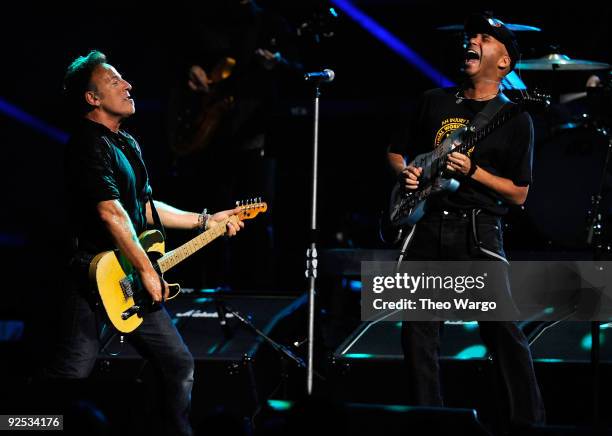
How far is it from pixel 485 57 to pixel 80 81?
219cm

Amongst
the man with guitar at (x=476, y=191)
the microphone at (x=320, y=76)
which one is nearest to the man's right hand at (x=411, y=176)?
the man with guitar at (x=476, y=191)

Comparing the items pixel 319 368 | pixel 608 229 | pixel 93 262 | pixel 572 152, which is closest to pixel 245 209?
pixel 93 262

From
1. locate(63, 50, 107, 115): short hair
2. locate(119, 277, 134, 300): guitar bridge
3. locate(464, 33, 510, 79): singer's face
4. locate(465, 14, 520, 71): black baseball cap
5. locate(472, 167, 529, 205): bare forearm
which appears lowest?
locate(119, 277, 134, 300): guitar bridge

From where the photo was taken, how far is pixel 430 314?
4.50 meters

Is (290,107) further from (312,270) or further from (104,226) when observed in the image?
(104,226)

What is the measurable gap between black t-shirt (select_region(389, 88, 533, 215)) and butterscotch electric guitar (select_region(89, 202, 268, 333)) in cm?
148

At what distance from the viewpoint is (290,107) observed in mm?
8195

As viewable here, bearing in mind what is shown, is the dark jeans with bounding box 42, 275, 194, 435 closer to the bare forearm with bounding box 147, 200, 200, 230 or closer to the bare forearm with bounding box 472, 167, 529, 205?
the bare forearm with bounding box 147, 200, 200, 230

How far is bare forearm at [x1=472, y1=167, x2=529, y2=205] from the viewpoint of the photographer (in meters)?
4.30

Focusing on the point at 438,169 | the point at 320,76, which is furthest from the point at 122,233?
the point at 438,169

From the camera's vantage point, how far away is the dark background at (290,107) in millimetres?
7832

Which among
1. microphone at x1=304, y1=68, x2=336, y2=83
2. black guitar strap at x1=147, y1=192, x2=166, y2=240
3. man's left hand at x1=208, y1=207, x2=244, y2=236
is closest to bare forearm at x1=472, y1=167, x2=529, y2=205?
microphone at x1=304, y1=68, x2=336, y2=83

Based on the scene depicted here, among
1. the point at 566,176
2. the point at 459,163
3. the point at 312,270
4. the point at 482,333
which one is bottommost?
the point at 482,333

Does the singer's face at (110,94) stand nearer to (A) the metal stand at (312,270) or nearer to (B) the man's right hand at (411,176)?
(A) the metal stand at (312,270)
